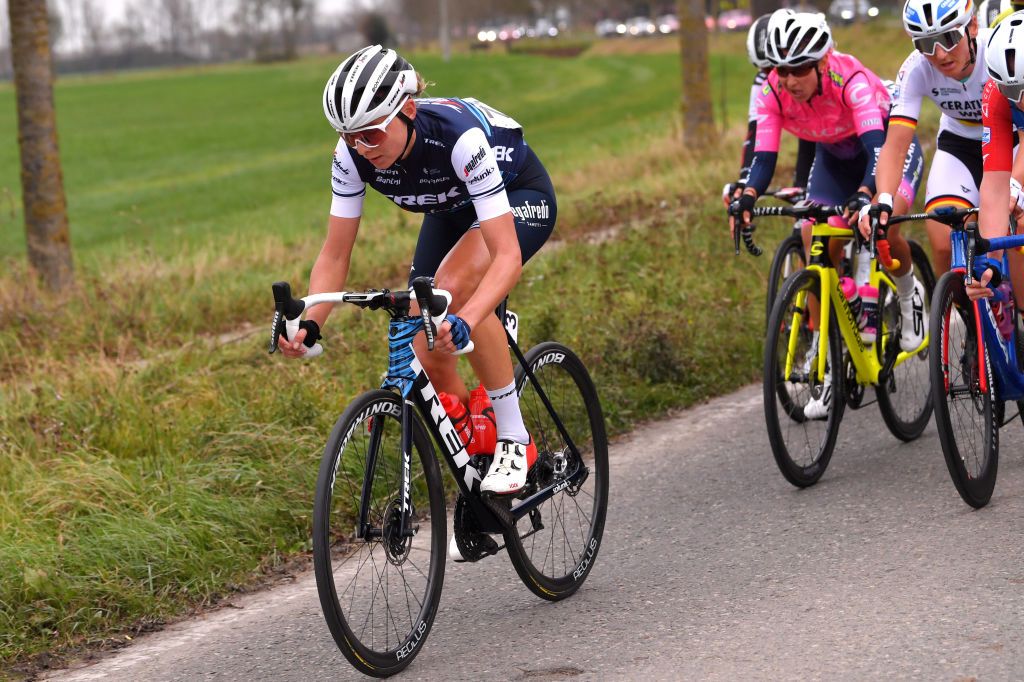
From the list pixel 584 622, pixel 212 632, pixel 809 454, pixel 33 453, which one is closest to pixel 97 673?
pixel 212 632

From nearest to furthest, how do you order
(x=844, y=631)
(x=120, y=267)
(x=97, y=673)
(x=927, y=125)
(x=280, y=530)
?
(x=844, y=631), (x=97, y=673), (x=280, y=530), (x=120, y=267), (x=927, y=125)

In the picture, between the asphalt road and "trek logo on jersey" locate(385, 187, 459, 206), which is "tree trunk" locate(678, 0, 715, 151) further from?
"trek logo on jersey" locate(385, 187, 459, 206)

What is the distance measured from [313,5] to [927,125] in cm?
12135

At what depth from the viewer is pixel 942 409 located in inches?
210

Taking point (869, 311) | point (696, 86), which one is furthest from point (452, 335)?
point (696, 86)

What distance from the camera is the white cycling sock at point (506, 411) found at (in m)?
4.76

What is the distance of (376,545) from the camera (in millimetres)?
4359

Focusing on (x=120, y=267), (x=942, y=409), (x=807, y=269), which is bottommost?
(x=120, y=267)

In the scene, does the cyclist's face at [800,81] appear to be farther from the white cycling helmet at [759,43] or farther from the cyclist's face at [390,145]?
the cyclist's face at [390,145]

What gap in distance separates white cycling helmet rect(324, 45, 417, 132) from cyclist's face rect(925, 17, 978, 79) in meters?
3.14

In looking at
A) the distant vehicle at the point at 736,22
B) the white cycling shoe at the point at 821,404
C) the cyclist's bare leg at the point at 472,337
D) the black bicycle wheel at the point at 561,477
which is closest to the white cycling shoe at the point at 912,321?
the white cycling shoe at the point at 821,404

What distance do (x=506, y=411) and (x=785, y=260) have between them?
3141mm

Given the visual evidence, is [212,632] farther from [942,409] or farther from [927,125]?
[927,125]

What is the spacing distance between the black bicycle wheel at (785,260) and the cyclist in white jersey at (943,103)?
0.93 meters
